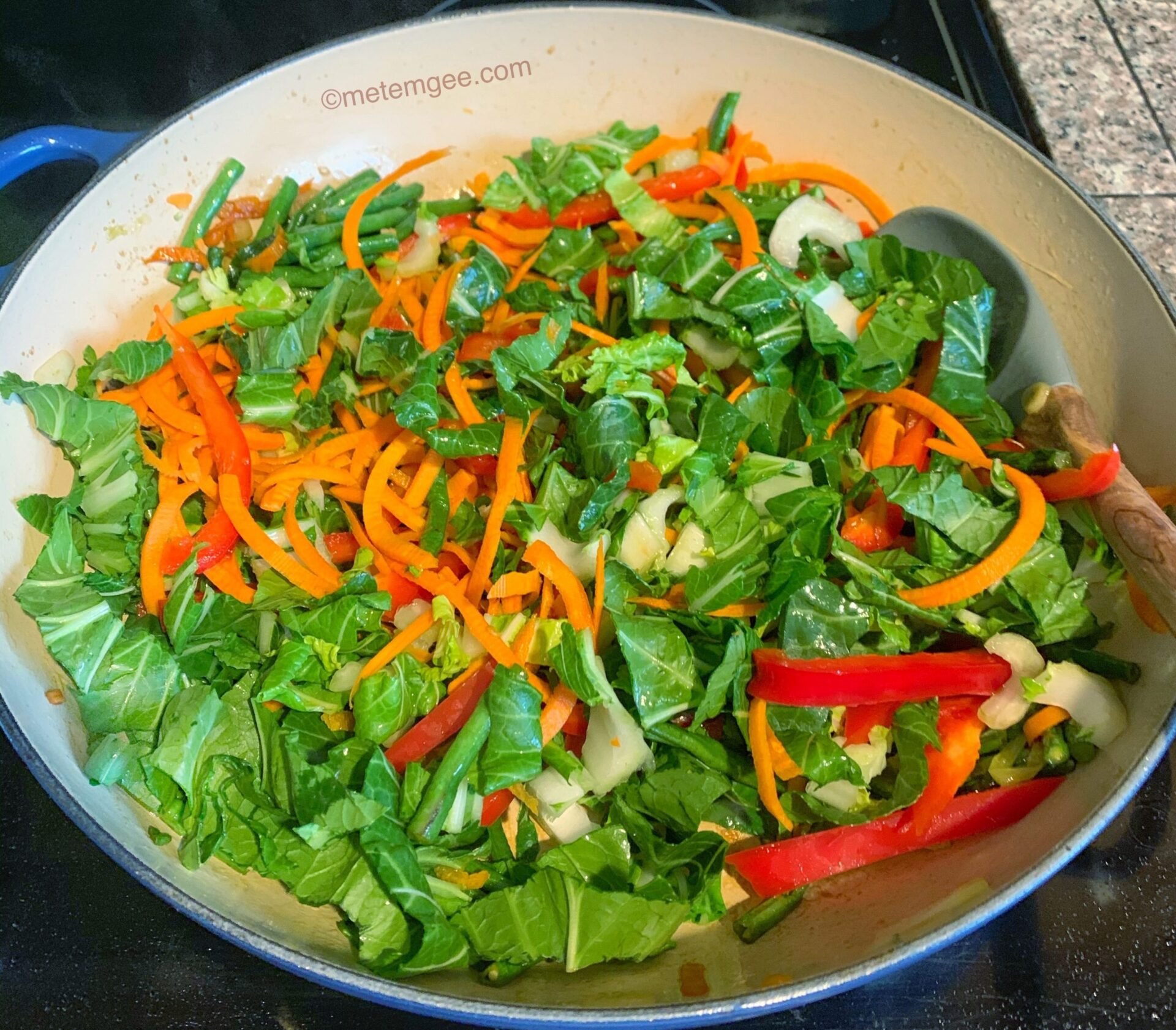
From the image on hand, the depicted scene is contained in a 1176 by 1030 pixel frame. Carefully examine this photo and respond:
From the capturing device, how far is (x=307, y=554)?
1.60 m

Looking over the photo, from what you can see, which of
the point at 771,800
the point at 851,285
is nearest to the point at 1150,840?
the point at 771,800

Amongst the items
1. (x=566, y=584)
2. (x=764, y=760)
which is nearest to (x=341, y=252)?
(x=566, y=584)

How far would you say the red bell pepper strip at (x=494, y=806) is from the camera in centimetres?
150

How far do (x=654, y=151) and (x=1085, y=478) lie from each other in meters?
1.31

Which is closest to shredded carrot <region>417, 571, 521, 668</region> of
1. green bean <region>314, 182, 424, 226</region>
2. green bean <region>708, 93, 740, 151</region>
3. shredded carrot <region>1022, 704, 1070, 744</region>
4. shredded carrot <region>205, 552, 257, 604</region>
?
shredded carrot <region>205, 552, 257, 604</region>

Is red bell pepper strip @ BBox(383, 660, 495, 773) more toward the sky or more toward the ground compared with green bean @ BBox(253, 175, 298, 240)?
more toward the ground

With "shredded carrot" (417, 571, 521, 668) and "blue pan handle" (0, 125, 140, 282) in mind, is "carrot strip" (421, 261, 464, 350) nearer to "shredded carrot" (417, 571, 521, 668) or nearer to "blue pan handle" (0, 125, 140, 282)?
"shredded carrot" (417, 571, 521, 668)

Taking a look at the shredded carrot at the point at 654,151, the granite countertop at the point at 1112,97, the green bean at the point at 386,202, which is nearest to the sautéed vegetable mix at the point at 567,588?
the green bean at the point at 386,202

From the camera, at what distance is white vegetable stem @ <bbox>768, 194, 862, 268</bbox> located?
6.58 ft

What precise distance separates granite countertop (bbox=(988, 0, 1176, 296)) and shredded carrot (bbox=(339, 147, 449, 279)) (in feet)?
5.22

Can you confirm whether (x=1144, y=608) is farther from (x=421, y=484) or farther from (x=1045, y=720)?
(x=421, y=484)

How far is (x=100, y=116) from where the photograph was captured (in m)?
2.39

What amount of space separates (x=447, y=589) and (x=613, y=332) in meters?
0.75

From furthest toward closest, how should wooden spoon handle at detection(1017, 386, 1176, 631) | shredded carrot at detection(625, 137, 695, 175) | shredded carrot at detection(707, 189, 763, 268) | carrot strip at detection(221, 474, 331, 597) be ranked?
shredded carrot at detection(625, 137, 695, 175) → shredded carrot at detection(707, 189, 763, 268) → carrot strip at detection(221, 474, 331, 597) → wooden spoon handle at detection(1017, 386, 1176, 631)
